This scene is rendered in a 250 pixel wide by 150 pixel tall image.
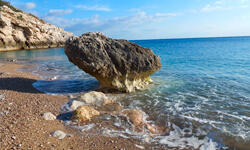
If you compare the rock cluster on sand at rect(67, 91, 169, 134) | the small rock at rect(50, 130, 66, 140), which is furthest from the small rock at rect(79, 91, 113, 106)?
the small rock at rect(50, 130, 66, 140)

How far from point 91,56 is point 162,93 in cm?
513

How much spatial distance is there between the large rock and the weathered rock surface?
4072 cm

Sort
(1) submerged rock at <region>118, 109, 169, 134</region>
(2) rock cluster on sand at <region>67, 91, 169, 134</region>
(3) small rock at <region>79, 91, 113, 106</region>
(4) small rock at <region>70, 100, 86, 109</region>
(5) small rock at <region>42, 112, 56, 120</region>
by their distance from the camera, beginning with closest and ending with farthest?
(1) submerged rock at <region>118, 109, 169, 134</region>, (2) rock cluster on sand at <region>67, 91, 169, 134</region>, (5) small rock at <region>42, 112, 56, 120</region>, (4) small rock at <region>70, 100, 86, 109</region>, (3) small rock at <region>79, 91, 113, 106</region>

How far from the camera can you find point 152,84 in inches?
519

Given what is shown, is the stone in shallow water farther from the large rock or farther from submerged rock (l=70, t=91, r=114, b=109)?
the large rock

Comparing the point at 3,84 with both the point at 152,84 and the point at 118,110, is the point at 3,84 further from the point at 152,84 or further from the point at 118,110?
the point at 152,84

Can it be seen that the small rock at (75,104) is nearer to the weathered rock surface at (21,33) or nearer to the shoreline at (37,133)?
the shoreline at (37,133)

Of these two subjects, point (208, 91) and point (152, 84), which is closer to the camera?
point (208, 91)

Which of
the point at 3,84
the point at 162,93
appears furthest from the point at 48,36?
the point at 162,93

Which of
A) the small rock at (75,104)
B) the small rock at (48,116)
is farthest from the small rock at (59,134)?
the small rock at (75,104)

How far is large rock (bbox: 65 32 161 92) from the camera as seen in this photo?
10.2 meters

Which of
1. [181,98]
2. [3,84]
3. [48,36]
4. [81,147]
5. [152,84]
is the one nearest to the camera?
[81,147]

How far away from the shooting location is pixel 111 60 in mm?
10852

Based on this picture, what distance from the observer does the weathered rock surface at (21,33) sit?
141 ft
